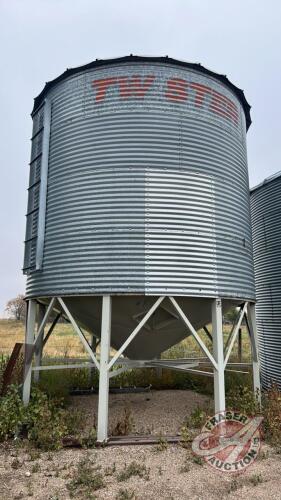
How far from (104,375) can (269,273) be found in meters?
8.35

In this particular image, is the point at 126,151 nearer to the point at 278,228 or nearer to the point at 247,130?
the point at 247,130

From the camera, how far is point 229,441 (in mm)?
8078

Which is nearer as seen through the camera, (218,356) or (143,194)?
(218,356)

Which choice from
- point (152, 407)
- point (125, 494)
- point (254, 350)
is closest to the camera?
point (125, 494)

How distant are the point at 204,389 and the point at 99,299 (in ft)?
22.6

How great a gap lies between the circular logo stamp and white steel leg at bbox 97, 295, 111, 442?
1.98 meters

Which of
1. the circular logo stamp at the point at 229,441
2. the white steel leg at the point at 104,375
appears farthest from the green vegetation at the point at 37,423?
the circular logo stamp at the point at 229,441

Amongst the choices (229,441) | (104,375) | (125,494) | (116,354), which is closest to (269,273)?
(229,441)

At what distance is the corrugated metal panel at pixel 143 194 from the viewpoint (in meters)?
8.53

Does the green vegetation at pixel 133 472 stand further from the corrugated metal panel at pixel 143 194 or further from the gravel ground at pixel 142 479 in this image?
the corrugated metal panel at pixel 143 194

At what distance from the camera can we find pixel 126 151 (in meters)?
8.99

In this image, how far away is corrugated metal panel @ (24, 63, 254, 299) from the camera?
853 cm

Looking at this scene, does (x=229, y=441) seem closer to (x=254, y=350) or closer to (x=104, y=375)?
(x=254, y=350)

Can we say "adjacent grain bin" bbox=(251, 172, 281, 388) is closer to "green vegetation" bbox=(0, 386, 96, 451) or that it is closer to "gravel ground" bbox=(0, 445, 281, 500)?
"gravel ground" bbox=(0, 445, 281, 500)
